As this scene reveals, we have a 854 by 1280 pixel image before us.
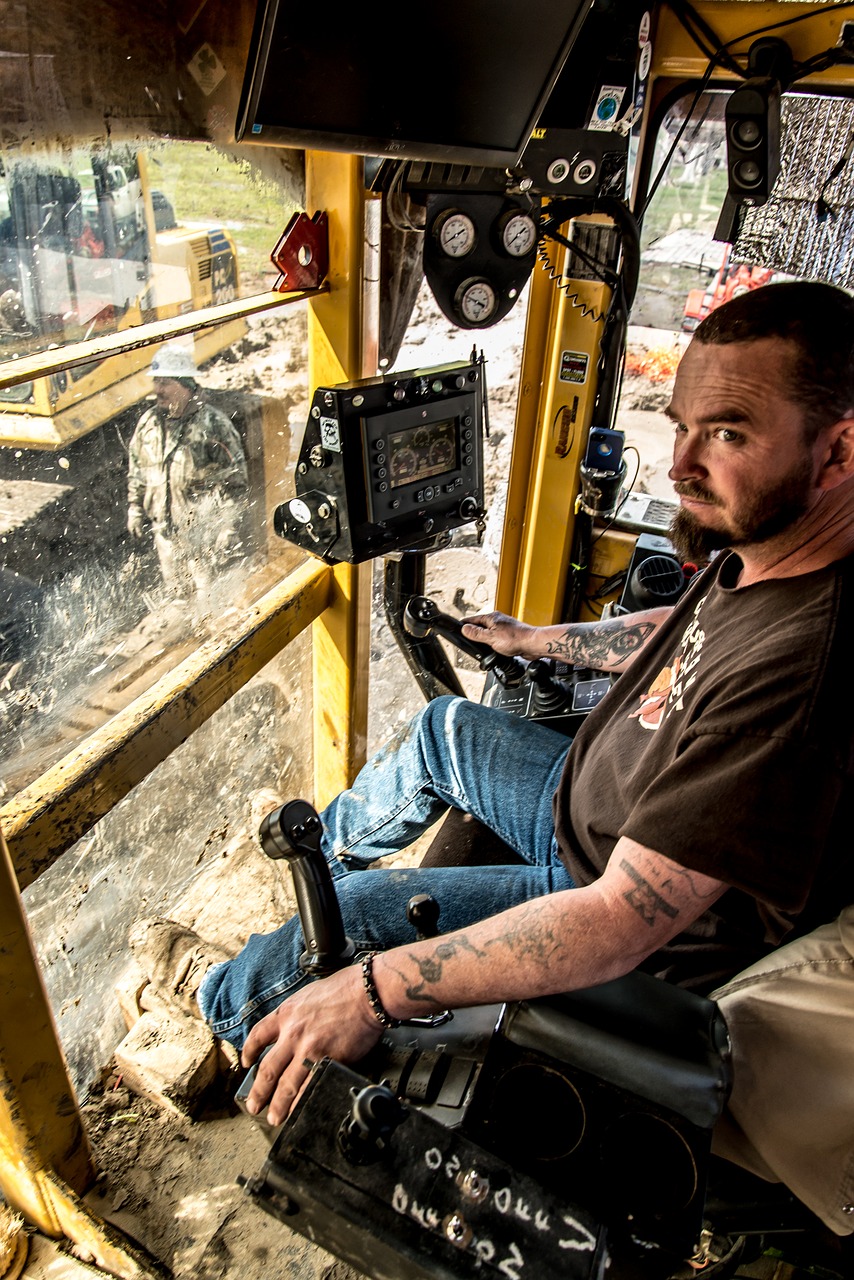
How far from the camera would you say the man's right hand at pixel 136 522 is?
1963mm

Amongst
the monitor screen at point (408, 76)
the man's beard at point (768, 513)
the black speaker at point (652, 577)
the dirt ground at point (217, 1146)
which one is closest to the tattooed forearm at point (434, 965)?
the man's beard at point (768, 513)

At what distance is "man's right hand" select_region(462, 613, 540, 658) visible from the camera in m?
2.24

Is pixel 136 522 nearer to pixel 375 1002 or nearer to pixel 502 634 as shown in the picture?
pixel 502 634

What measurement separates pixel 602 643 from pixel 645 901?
40.3 inches

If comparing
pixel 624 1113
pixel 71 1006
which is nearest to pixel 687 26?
pixel 624 1113

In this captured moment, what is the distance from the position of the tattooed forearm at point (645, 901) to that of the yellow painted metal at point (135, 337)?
1.25 meters

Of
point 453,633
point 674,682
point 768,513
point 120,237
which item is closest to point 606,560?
point 453,633

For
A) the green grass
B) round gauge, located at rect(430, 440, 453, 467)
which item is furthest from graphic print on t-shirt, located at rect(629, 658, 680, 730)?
the green grass

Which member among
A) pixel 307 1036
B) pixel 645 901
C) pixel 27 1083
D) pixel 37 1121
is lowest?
pixel 37 1121

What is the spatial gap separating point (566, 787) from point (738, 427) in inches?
29.7

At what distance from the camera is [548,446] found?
3260 millimetres

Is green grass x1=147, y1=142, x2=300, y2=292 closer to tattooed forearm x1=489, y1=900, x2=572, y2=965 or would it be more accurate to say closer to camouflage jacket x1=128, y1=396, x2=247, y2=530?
camouflage jacket x1=128, y1=396, x2=247, y2=530

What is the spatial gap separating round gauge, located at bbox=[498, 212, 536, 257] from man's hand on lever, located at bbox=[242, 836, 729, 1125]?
4.55ft

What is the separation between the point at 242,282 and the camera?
2123 mm
